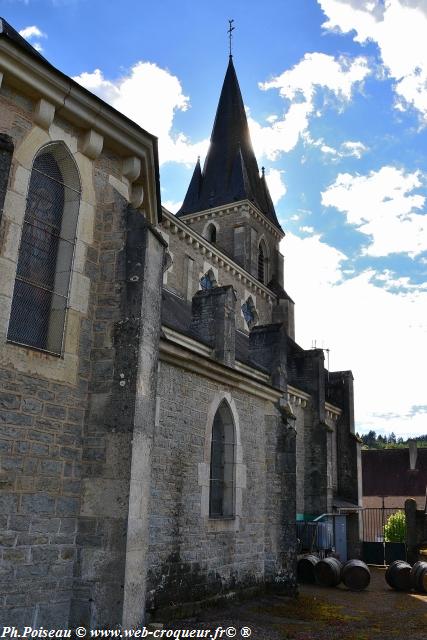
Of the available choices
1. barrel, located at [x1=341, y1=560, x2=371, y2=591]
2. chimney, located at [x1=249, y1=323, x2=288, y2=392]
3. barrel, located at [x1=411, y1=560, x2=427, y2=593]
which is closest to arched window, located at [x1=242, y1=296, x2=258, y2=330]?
chimney, located at [x1=249, y1=323, x2=288, y2=392]

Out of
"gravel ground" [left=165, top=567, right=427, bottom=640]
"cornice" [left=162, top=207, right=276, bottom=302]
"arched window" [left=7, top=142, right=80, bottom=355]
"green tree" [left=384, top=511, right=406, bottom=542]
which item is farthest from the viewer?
"green tree" [left=384, top=511, right=406, bottom=542]

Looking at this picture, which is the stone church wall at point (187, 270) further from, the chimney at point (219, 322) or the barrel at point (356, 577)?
the barrel at point (356, 577)

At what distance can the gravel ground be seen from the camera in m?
9.00

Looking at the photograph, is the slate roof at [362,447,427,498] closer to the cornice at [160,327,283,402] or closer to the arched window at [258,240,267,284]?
the arched window at [258,240,267,284]

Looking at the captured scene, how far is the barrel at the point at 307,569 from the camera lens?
51.8 ft

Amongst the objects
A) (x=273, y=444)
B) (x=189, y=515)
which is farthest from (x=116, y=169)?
(x=273, y=444)

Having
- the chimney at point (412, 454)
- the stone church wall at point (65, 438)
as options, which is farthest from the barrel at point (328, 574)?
the chimney at point (412, 454)

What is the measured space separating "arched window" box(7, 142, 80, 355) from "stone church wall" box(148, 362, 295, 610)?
3.60 m

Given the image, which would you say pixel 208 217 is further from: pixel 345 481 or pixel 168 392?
pixel 168 392

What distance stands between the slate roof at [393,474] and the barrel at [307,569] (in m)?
23.3

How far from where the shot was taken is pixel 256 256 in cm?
2877

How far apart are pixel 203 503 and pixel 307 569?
7.43 metres

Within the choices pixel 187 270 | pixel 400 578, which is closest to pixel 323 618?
pixel 400 578

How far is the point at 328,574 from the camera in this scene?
1537 cm
